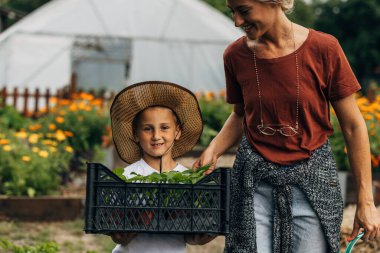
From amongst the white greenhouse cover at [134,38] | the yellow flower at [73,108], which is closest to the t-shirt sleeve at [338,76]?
the yellow flower at [73,108]

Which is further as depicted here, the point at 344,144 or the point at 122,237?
the point at 344,144

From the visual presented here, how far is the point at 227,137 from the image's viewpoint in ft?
11.4

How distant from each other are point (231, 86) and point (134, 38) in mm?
14310

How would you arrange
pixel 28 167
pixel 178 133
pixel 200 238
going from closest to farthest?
pixel 200 238
pixel 178 133
pixel 28 167

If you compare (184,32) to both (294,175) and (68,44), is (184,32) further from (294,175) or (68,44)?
(294,175)

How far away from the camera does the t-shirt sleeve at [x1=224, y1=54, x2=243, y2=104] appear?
3330 millimetres

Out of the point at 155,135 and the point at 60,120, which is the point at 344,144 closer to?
the point at 60,120

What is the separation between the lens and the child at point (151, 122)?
341 centimetres

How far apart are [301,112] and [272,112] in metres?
0.11

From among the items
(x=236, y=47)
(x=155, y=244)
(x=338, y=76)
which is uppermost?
(x=236, y=47)

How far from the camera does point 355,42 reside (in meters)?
43.0

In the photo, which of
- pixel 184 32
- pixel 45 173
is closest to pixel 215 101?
pixel 45 173

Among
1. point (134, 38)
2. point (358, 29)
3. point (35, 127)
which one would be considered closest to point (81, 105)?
point (35, 127)

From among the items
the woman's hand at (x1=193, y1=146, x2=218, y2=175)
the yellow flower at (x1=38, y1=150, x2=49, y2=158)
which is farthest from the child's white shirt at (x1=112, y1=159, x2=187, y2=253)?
the yellow flower at (x1=38, y1=150, x2=49, y2=158)
